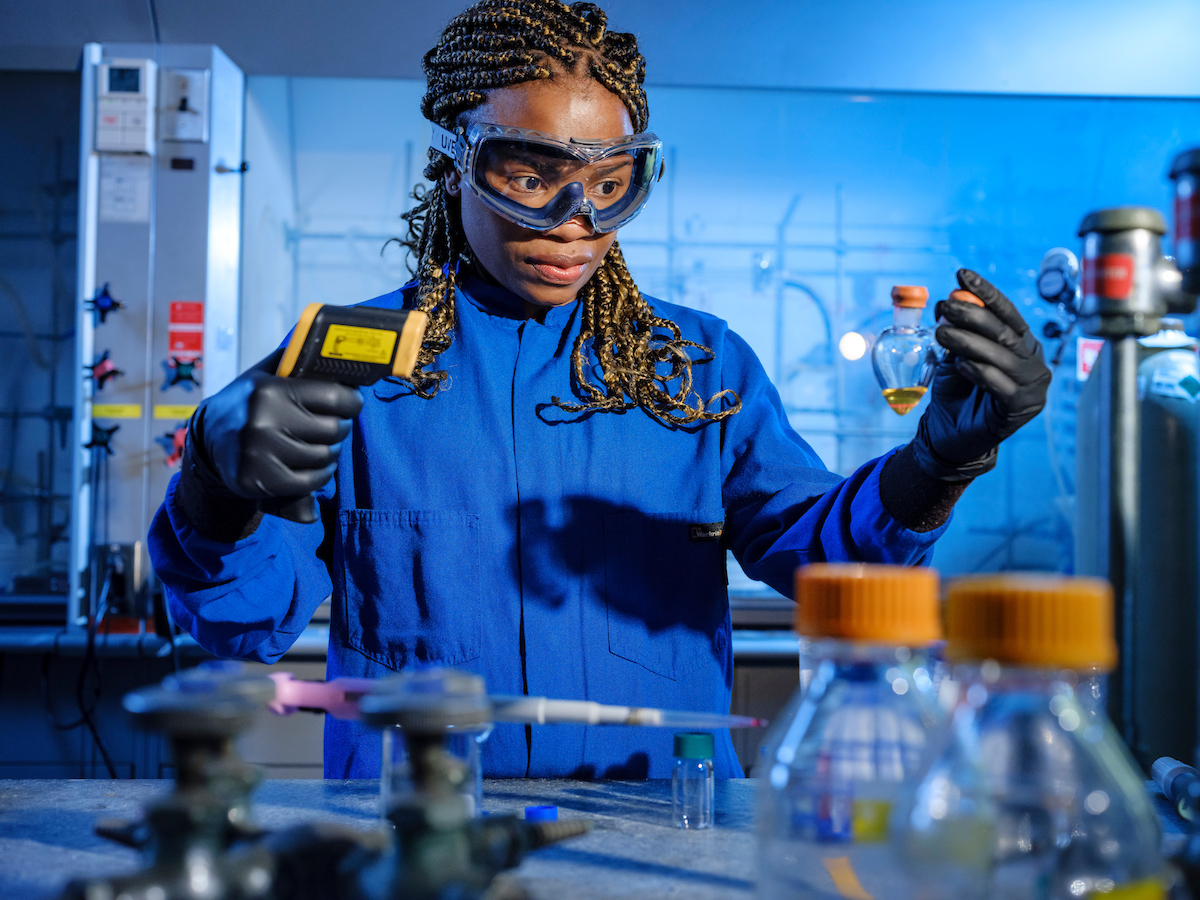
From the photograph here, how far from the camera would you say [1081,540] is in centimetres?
263

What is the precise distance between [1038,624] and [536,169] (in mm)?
1040

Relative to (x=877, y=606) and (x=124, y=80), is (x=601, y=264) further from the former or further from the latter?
(x=124, y=80)

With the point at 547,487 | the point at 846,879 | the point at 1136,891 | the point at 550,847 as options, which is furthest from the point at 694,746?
the point at 547,487

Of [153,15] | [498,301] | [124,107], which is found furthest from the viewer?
[153,15]

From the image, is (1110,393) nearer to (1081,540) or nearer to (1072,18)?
(1081,540)

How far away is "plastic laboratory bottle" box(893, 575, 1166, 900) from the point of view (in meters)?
0.49

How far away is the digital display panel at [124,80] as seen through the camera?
271 cm

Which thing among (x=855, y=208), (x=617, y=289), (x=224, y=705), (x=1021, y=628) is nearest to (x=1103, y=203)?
(x=855, y=208)

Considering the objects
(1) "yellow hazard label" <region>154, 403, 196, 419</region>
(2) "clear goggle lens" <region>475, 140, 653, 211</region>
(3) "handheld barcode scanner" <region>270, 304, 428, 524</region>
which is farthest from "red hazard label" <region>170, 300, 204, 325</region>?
(3) "handheld barcode scanner" <region>270, 304, 428, 524</region>

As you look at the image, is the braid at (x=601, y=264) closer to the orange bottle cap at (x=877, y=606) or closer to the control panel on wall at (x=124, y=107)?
the orange bottle cap at (x=877, y=606)

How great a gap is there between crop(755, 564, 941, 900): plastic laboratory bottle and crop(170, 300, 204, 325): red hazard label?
249 cm

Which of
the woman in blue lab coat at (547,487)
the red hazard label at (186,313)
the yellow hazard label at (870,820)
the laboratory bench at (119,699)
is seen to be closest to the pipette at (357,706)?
the yellow hazard label at (870,820)

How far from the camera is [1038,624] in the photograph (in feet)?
1.59

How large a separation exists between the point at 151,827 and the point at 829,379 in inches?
111
